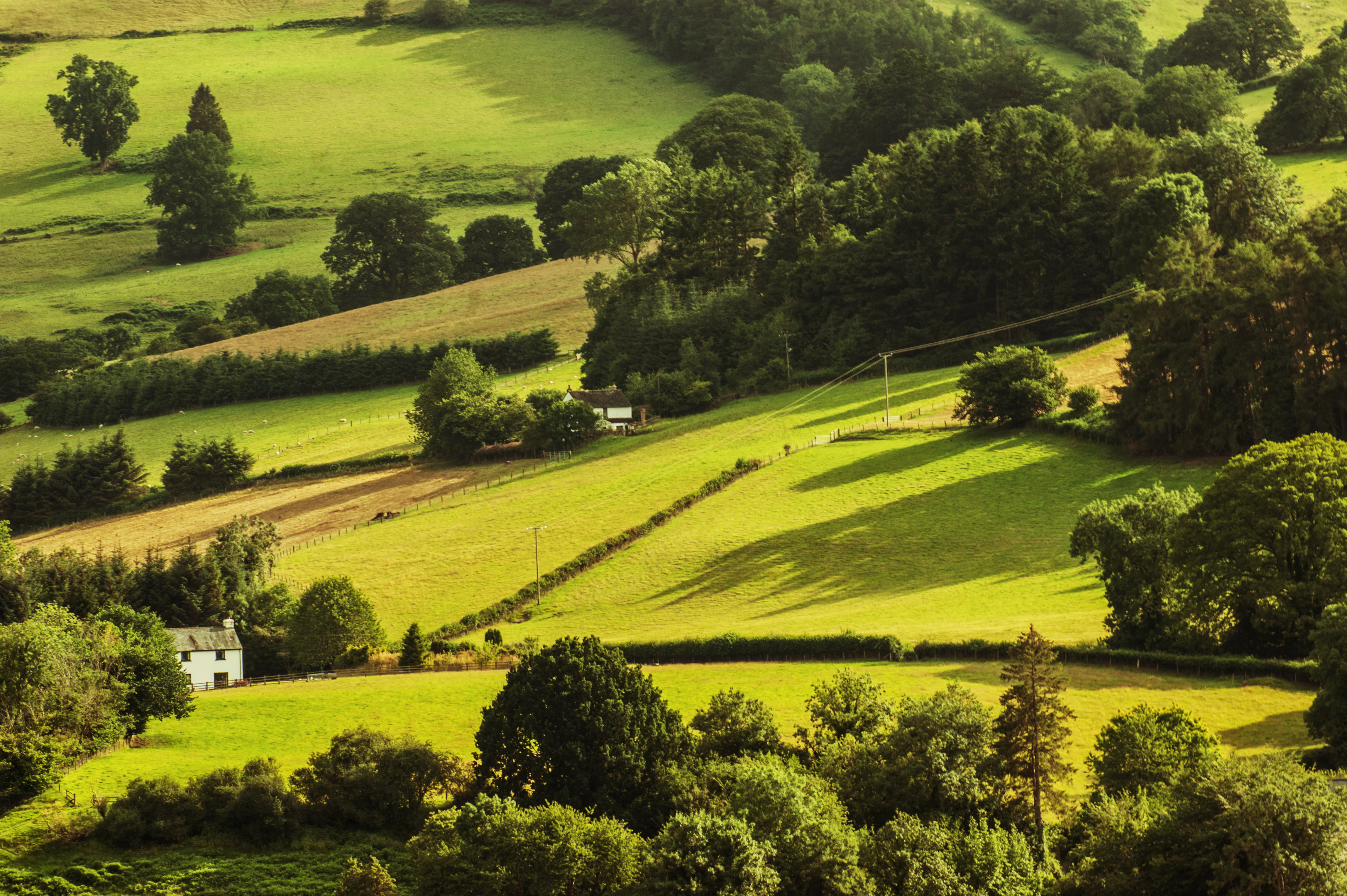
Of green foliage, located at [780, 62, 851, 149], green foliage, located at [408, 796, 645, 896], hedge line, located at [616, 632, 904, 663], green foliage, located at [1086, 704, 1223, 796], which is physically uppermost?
green foliage, located at [780, 62, 851, 149]

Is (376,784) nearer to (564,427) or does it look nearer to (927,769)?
(927,769)

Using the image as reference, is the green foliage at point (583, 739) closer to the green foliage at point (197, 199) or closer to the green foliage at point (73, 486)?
the green foliage at point (73, 486)

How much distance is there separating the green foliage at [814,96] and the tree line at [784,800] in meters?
144

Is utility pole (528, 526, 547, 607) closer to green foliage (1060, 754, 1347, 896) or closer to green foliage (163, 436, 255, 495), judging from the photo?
Result: green foliage (163, 436, 255, 495)

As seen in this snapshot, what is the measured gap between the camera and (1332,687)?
45.0 m

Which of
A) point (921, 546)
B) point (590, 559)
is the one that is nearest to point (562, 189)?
point (590, 559)

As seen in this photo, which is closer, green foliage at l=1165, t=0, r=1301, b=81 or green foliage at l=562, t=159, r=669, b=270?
green foliage at l=562, t=159, r=669, b=270

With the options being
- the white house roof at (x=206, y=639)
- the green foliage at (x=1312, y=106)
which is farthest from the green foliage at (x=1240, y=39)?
the white house roof at (x=206, y=639)

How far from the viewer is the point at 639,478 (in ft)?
313

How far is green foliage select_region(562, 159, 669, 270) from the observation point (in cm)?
13750

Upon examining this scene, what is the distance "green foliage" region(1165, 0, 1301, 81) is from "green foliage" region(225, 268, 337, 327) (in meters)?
101

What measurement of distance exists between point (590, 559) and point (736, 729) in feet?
116

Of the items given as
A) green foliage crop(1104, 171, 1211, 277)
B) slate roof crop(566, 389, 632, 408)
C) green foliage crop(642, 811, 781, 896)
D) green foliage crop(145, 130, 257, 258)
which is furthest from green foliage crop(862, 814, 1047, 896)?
green foliage crop(145, 130, 257, 258)

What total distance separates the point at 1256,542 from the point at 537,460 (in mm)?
61029
